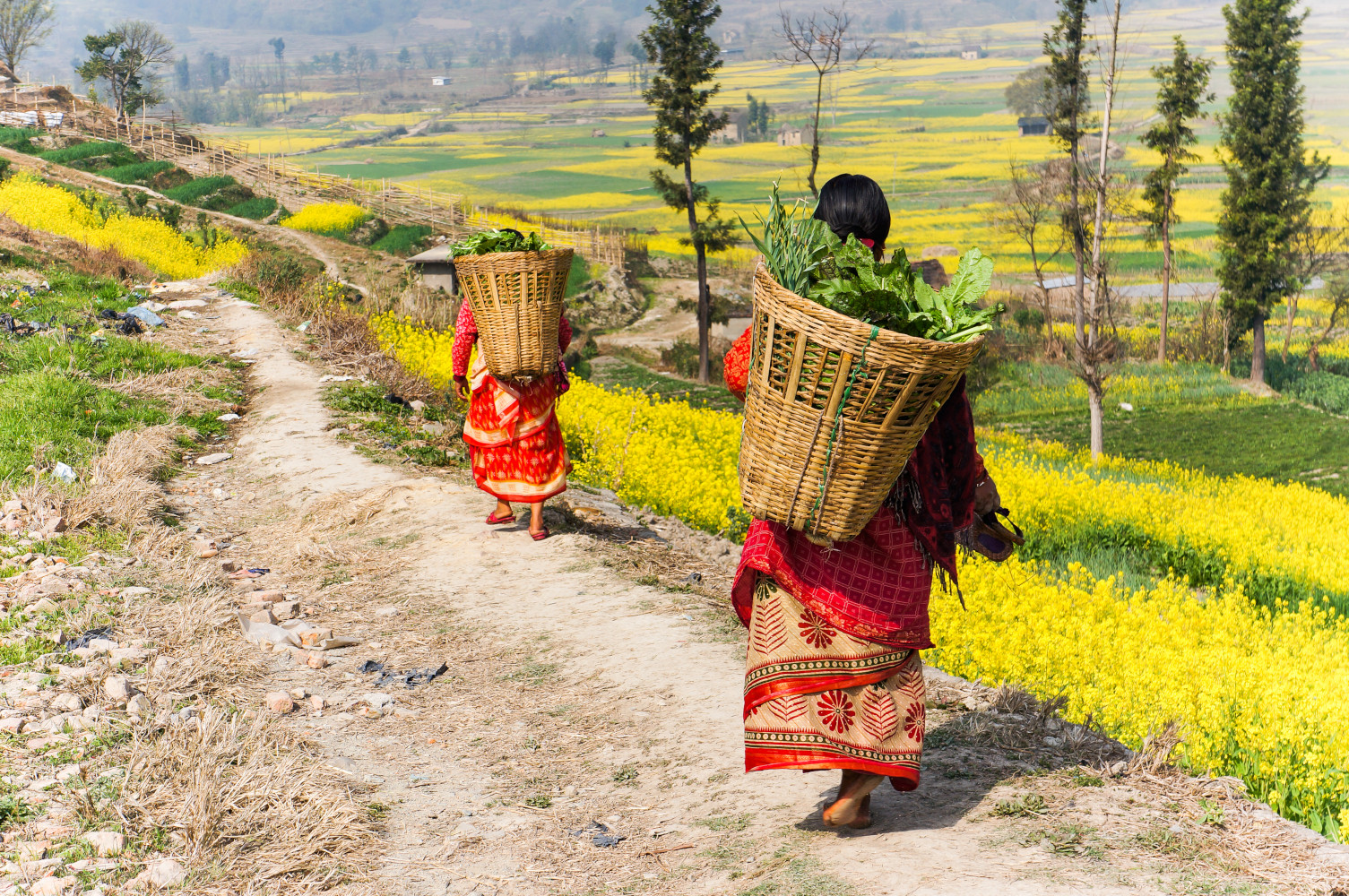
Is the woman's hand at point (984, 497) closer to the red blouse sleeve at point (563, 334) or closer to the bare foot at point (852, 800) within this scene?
the bare foot at point (852, 800)

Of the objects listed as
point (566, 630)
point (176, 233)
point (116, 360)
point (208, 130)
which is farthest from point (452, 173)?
point (566, 630)

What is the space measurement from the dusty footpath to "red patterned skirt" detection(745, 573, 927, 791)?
0.25 metres

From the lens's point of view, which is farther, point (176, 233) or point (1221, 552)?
point (176, 233)

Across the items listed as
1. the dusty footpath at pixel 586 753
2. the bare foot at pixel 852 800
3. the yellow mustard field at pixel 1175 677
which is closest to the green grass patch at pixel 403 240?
the dusty footpath at pixel 586 753

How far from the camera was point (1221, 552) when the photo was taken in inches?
450

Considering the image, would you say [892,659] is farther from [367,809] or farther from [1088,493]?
[1088,493]

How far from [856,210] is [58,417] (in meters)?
7.54

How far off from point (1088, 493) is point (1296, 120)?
96.9 ft

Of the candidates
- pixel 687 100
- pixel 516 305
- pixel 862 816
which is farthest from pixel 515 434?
pixel 687 100

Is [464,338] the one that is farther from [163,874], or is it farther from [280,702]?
[163,874]

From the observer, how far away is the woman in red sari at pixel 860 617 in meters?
2.91

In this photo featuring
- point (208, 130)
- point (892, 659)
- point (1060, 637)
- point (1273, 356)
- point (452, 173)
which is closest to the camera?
point (892, 659)

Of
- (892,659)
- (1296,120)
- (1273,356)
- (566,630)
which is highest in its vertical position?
(1296,120)

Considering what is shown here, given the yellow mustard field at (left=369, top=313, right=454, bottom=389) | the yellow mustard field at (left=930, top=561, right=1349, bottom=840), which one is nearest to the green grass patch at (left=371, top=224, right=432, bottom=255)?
the yellow mustard field at (left=369, top=313, right=454, bottom=389)
